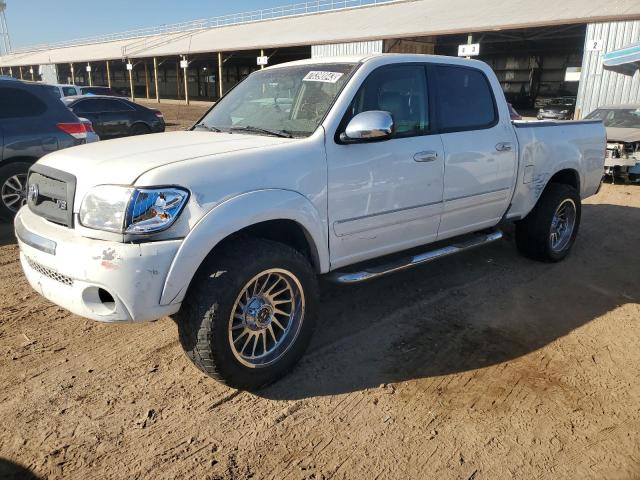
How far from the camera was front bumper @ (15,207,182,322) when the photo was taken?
257 centimetres

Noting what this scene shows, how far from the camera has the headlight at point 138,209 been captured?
2.60 metres

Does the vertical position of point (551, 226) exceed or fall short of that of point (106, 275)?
it falls short

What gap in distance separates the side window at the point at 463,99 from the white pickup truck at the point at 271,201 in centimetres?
2

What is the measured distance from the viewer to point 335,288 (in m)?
4.75

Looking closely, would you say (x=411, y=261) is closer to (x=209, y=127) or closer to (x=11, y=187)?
(x=209, y=127)

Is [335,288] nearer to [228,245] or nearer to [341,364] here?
[341,364]

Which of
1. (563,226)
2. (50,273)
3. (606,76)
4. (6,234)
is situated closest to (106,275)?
(50,273)

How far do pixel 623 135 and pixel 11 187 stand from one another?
10899mm

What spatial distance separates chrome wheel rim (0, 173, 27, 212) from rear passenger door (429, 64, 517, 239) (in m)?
5.33

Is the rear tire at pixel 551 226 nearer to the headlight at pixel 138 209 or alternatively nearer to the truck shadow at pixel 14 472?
the headlight at pixel 138 209

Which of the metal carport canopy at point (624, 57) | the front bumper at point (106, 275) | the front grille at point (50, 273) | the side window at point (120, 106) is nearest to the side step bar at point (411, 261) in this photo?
the front bumper at point (106, 275)

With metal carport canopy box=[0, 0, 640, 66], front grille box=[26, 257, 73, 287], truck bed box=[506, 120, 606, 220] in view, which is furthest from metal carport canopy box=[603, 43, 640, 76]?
front grille box=[26, 257, 73, 287]

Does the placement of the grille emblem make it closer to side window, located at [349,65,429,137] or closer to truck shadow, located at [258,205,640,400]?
truck shadow, located at [258,205,640,400]

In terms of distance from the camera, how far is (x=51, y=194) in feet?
10.0
